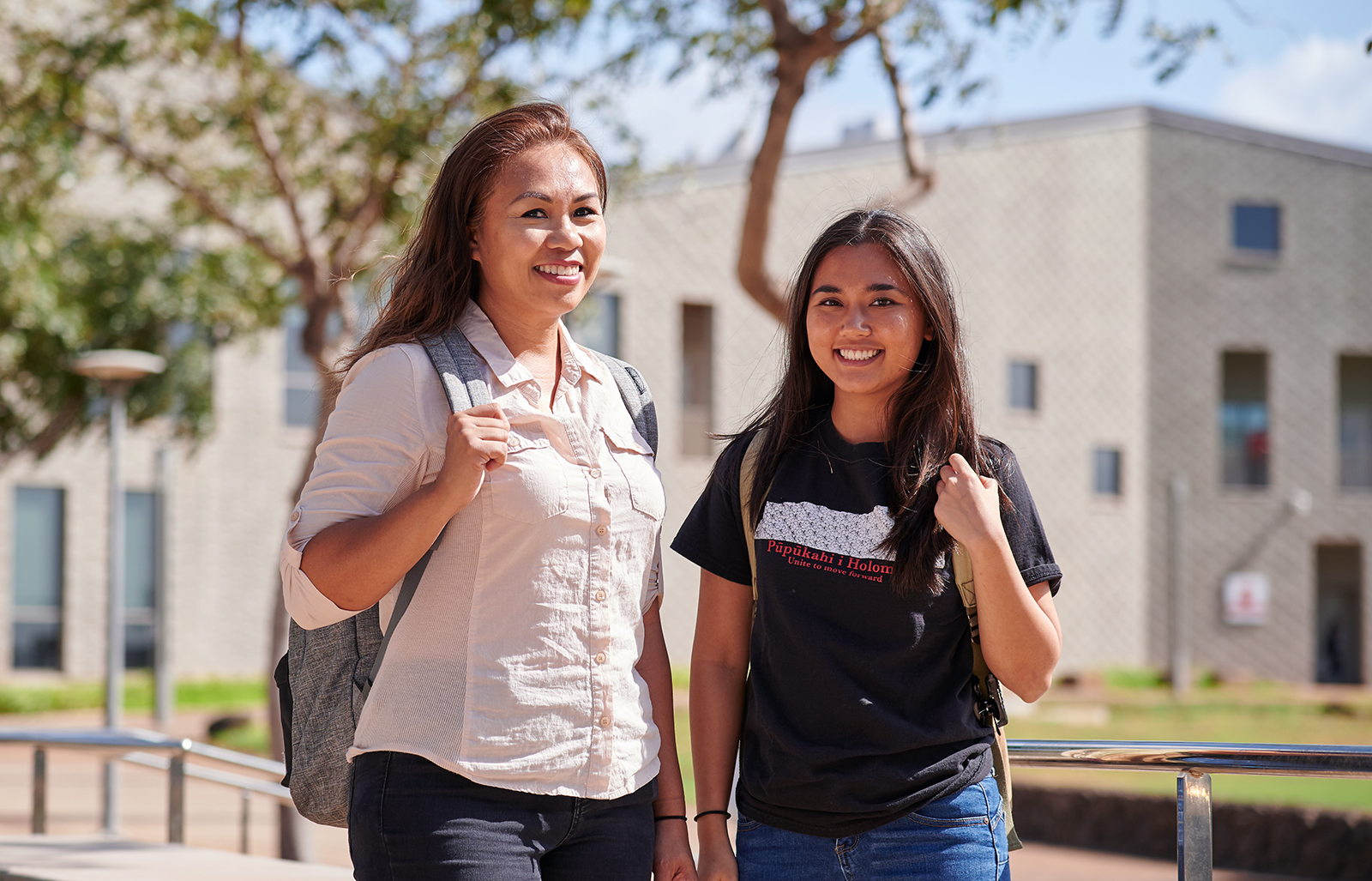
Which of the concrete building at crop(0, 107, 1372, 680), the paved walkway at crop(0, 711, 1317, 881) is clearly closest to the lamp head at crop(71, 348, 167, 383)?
the paved walkway at crop(0, 711, 1317, 881)

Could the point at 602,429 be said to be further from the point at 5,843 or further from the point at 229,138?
the point at 229,138

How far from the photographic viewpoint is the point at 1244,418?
1093 inches

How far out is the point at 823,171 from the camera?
24031 millimetres

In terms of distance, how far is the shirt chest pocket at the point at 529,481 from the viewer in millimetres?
2080

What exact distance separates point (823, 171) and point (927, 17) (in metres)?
15.8

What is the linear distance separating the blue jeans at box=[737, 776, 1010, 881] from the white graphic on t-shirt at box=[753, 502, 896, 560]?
1.37 feet

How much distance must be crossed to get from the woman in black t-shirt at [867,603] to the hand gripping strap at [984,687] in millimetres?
18

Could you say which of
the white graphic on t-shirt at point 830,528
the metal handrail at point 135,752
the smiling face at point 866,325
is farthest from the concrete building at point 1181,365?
the white graphic on t-shirt at point 830,528

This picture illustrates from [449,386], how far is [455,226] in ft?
1.05

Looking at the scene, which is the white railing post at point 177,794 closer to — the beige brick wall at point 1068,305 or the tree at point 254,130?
the tree at point 254,130

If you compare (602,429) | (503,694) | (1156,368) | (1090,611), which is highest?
(1156,368)

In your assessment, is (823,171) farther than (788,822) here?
Yes

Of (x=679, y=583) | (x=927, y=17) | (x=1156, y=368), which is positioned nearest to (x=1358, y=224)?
(x=1156, y=368)

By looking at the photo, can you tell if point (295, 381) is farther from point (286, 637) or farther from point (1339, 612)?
point (1339, 612)
